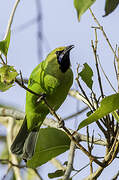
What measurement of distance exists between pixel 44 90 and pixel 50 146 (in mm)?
412

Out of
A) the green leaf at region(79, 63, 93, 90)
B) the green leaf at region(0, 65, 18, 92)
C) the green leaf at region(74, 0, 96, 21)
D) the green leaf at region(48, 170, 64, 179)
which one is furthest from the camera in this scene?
the green leaf at region(48, 170, 64, 179)

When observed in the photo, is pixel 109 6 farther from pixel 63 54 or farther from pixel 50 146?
pixel 63 54

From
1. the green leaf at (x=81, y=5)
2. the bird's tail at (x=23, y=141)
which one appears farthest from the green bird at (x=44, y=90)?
the green leaf at (x=81, y=5)

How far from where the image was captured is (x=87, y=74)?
179 centimetres

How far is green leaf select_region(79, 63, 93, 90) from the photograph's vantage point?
5.82ft

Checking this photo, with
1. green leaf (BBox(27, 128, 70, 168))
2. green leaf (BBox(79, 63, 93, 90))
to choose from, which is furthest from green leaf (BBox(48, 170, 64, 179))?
green leaf (BBox(79, 63, 93, 90))

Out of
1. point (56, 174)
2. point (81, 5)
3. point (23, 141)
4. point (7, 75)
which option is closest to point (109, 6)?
point (81, 5)

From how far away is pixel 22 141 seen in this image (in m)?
2.74

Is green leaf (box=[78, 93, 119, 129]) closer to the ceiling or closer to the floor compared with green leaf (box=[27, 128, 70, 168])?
closer to the ceiling

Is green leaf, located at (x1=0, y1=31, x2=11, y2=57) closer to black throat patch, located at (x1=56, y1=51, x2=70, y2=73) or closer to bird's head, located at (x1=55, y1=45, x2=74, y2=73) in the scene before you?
black throat patch, located at (x1=56, y1=51, x2=70, y2=73)

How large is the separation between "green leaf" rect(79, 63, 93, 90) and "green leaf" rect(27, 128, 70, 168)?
1.28 ft

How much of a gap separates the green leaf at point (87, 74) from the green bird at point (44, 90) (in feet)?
1.44

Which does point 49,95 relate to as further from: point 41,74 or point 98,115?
point 98,115

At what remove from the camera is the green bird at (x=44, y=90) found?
2312 mm
